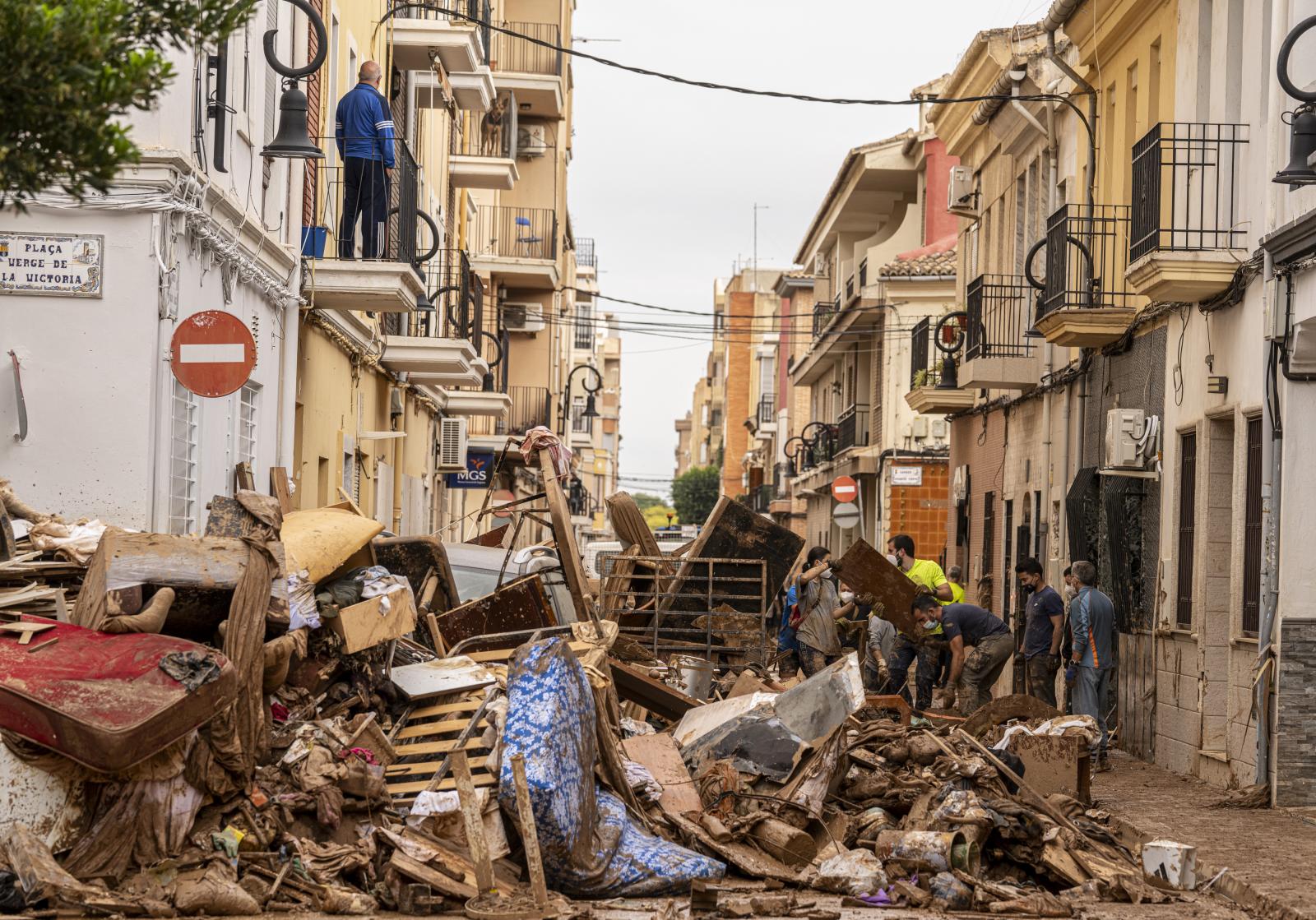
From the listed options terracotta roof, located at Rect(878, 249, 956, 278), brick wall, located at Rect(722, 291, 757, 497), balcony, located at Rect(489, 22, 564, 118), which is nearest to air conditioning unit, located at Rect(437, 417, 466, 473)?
balcony, located at Rect(489, 22, 564, 118)

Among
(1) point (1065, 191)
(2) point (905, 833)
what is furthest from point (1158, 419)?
(2) point (905, 833)

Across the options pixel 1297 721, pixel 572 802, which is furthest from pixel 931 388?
pixel 572 802

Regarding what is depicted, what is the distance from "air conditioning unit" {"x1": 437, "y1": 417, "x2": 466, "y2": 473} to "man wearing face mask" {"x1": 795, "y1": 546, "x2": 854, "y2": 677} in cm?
1641

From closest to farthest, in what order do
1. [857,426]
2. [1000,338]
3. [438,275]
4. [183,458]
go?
[183,458] → [1000,338] → [438,275] → [857,426]

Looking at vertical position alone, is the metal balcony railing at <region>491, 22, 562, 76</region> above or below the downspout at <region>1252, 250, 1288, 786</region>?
above

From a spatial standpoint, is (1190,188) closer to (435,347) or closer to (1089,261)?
(1089,261)

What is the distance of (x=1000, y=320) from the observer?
77.9 ft

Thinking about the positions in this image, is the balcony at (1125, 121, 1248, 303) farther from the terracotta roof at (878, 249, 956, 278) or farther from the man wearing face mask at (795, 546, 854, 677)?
the terracotta roof at (878, 249, 956, 278)

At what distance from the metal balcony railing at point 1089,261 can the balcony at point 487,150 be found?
53.3ft

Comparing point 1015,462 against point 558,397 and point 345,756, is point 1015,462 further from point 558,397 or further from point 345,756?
point 558,397

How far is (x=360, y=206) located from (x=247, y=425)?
384cm

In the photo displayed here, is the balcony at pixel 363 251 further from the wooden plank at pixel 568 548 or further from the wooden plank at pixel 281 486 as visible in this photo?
the wooden plank at pixel 281 486

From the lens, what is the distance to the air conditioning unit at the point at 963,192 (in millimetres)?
27641

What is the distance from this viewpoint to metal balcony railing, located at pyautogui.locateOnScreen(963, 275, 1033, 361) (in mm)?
22828
